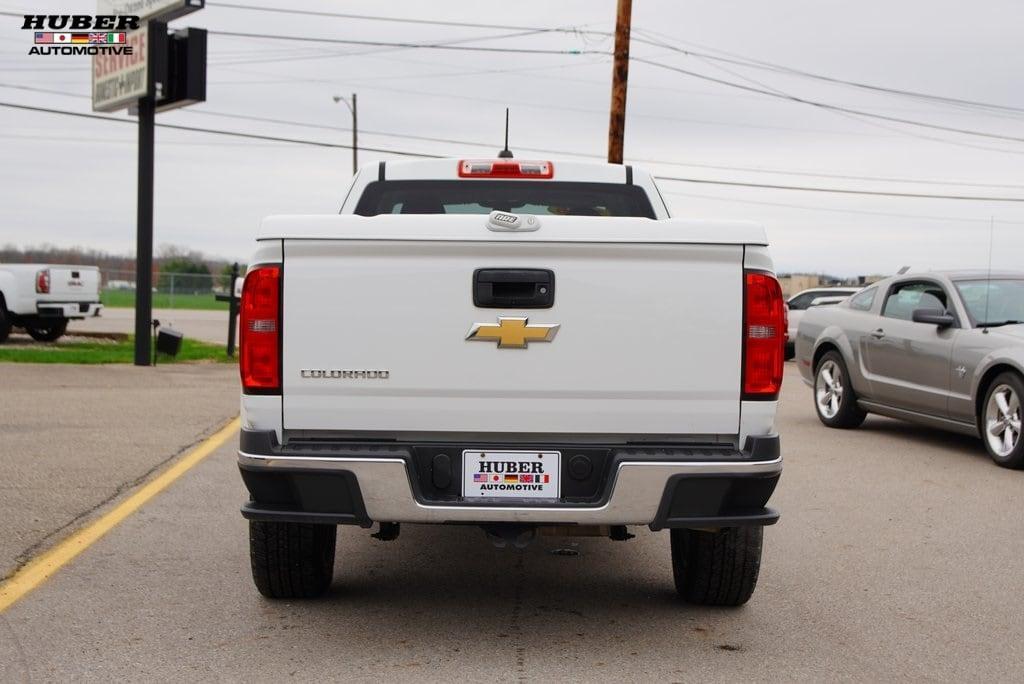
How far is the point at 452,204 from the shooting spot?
6938 millimetres

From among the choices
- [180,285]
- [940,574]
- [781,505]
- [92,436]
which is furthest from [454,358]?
[180,285]

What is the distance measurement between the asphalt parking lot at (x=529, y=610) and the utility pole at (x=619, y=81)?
18803 mm

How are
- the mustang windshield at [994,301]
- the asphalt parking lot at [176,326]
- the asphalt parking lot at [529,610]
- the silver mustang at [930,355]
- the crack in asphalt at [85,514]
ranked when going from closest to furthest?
the asphalt parking lot at [529,610]
the crack in asphalt at [85,514]
the silver mustang at [930,355]
the mustang windshield at [994,301]
the asphalt parking lot at [176,326]

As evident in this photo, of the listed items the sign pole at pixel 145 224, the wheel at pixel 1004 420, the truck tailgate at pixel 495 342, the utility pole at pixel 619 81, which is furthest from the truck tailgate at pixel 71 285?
the truck tailgate at pixel 495 342

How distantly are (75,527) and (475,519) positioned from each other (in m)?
3.26

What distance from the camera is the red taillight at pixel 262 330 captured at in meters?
4.84

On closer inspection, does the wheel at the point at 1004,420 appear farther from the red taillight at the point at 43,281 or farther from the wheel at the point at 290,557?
the red taillight at the point at 43,281

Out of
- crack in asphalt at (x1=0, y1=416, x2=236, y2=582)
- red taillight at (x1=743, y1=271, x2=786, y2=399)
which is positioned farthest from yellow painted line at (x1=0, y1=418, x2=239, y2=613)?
red taillight at (x1=743, y1=271, x2=786, y2=399)

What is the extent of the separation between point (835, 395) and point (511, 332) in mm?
8828

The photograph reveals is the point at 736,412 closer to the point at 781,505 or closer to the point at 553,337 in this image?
the point at 553,337

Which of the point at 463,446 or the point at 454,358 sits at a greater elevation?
the point at 454,358

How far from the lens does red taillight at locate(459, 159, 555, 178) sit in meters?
6.56

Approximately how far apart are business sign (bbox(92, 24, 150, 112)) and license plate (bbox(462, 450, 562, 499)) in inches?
652

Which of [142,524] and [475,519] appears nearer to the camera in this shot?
[475,519]
